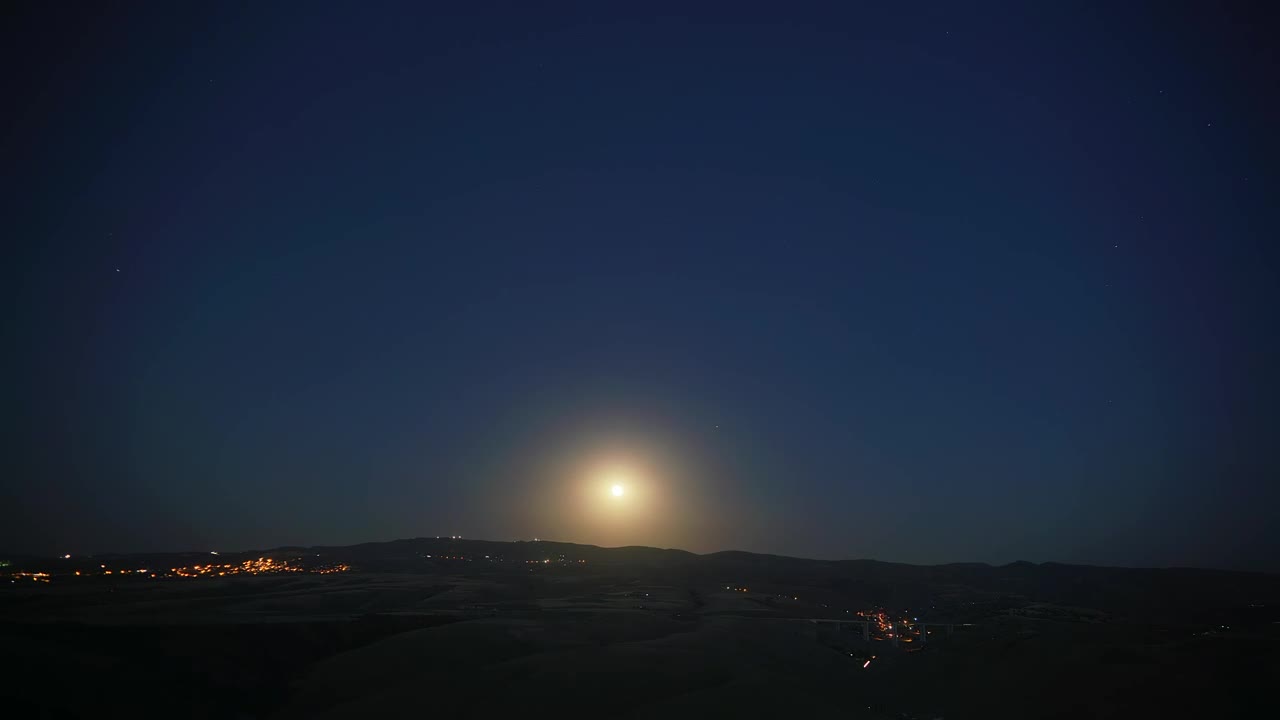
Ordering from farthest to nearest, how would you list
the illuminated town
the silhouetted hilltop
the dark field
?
the illuminated town < the silhouetted hilltop < the dark field

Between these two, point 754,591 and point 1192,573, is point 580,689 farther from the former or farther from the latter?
point 1192,573

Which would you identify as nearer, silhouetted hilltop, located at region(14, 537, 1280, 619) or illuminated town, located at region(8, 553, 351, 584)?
silhouetted hilltop, located at region(14, 537, 1280, 619)

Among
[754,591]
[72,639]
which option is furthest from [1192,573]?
[72,639]

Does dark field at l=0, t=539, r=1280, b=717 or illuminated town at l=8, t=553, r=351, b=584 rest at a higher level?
illuminated town at l=8, t=553, r=351, b=584

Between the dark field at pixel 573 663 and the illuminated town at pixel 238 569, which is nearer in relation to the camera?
the dark field at pixel 573 663

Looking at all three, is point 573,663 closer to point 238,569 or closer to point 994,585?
point 238,569

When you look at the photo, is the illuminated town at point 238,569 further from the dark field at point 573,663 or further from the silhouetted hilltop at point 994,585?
the dark field at point 573,663

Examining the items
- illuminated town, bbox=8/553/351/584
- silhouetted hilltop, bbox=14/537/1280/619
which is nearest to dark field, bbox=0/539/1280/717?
silhouetted hilltop, bbox=14/537/1280/619

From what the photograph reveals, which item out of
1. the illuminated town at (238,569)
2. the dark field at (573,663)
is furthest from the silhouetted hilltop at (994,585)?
the dark field at (573,663)

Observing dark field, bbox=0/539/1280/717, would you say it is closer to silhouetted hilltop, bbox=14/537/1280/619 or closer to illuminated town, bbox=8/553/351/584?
silhouetted hilltop, bbox=14/537/1280/619

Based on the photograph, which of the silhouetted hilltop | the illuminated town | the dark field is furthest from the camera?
the illuminated town

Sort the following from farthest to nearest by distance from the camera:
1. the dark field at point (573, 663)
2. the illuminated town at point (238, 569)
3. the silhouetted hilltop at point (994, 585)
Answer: the illuminated town at point (238, 569), the silhouetted hilltop at point (994, 585), the dark field at point (573, 663)
